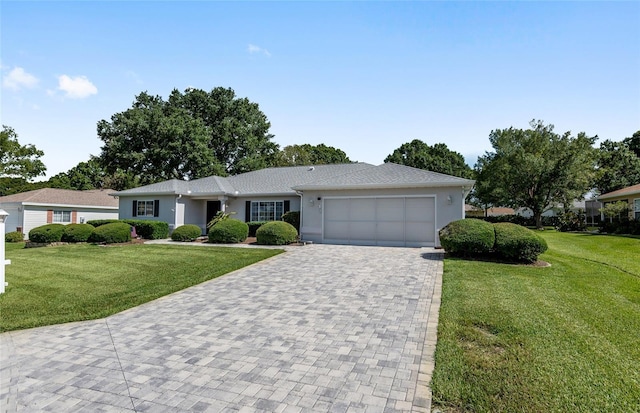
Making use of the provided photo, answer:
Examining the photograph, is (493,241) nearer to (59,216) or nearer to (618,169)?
(59,216)

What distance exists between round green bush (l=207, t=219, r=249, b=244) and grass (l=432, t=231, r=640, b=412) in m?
10.8

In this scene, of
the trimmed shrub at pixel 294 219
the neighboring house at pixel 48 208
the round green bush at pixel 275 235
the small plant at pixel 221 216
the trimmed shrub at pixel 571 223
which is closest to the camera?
the round green bush at pixel 275 235

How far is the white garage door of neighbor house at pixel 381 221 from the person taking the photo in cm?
1491

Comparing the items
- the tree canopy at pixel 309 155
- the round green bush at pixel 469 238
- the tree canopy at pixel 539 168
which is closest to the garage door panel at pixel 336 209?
the round green bush at pixel 469 238

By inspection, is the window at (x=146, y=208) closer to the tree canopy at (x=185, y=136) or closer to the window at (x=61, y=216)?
the window at (x=61, y=216)

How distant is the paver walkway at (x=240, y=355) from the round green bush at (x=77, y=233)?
13.4 m

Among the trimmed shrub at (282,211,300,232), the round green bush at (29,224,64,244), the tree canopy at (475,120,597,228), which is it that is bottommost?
the round green bush at (29,224,64,244)

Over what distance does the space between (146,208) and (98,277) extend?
13.0 metres

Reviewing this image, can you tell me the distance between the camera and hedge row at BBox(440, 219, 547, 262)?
33.2ft

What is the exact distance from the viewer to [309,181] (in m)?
20.6

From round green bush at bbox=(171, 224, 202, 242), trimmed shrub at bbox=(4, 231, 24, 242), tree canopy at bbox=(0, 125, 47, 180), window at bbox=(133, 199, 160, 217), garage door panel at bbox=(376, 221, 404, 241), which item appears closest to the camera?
garage door panel at bbox=(376, 221, 404, 241)

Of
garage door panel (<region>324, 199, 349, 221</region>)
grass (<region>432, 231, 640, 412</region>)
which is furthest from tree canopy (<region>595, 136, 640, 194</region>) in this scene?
grass (<region>432, 231, 640, 412</region>)

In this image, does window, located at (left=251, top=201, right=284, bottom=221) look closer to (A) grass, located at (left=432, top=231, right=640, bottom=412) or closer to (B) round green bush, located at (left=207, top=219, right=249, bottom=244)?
(B) round green bush, located at (left=207, top=219, right=249, bottom=244)

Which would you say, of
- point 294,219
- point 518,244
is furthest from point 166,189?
point 518,244
